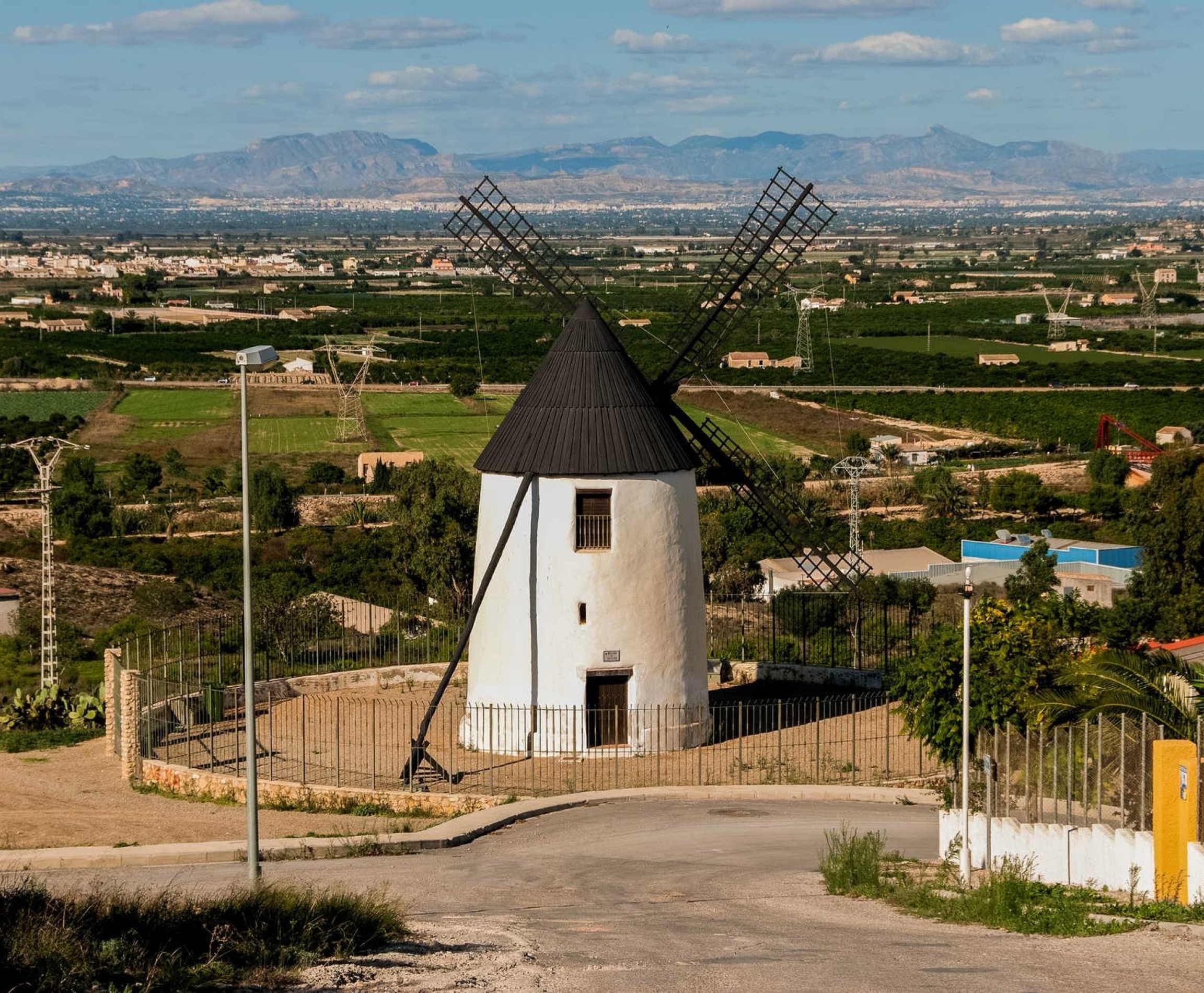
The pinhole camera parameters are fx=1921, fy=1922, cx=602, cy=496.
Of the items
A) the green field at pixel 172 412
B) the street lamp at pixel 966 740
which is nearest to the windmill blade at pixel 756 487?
the street lamp at pixel 966 740

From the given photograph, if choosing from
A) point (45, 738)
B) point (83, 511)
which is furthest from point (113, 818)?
point (83, 511)

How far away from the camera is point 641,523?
25172 millimetres

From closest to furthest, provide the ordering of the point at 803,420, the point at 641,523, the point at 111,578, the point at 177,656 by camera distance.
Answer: the point at 641,523 → the point at 177,656 → the point at 111,578 → the point at 803,420

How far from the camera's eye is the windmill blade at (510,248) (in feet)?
94.9

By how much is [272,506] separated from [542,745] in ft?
138

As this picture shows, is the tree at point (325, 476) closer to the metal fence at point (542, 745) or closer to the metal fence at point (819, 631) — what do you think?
the metal fence at point (819, 631)

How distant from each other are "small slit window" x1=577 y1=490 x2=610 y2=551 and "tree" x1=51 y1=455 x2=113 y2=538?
128 ft

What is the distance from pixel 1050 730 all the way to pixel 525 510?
347 inches

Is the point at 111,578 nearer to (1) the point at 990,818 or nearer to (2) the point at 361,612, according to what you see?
(2) the point at 361,612

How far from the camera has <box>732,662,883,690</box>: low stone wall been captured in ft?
98.4

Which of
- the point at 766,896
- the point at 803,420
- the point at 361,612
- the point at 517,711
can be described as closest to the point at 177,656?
the point at 361,612

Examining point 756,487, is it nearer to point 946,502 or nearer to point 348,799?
point 348,799

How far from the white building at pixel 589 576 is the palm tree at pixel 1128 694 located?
6.63m

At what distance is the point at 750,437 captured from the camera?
295ft
